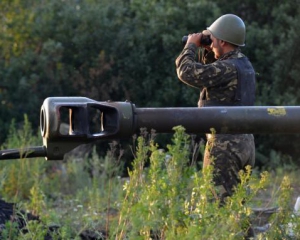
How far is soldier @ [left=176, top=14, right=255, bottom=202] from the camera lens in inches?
272

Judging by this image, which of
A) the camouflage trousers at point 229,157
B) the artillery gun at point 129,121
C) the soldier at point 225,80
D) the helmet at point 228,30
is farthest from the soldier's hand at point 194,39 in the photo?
the artillery gun at point 129,121

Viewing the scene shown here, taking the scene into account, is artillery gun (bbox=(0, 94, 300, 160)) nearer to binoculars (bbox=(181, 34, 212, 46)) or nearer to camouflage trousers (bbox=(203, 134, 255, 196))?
camouflage trousers (bbox=(203, 134, 255, 196))

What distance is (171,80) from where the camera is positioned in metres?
13.7

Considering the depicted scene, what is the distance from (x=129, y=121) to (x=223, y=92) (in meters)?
3.08

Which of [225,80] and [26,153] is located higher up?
[26,153]

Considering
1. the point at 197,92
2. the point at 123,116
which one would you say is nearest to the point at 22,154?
the point at 123,116

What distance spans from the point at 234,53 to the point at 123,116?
3.27m

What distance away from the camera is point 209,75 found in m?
6.91

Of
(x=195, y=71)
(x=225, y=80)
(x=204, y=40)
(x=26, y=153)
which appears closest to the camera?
(x=26, y=153)

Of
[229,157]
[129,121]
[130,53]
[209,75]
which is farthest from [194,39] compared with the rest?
[130,53]

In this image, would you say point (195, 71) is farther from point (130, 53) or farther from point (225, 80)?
point (130, 53)

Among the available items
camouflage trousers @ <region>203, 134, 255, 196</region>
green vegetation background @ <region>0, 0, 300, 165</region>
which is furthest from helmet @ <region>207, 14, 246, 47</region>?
green vegetation background @ <region>0, 0, 300, 165</region>

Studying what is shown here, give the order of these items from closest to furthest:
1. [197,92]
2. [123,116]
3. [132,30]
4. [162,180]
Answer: [123,116] → [162,180] → [197,92] → [132,30]

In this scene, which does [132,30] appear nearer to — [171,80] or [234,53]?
[171,80]
